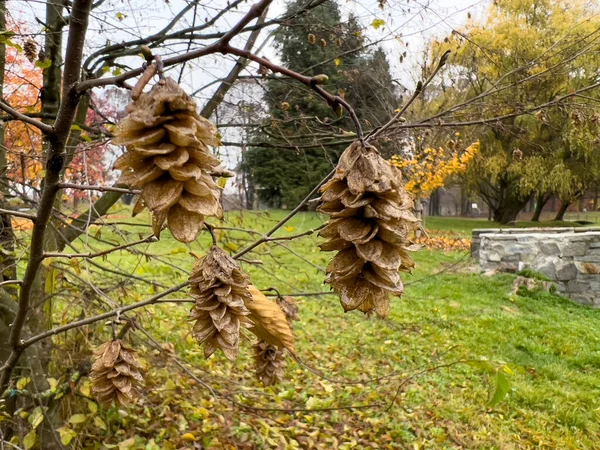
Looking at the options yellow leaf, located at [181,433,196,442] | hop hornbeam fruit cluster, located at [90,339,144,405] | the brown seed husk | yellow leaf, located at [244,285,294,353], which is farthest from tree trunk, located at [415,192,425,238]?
yellow leaf, located at [181,433,196,442]

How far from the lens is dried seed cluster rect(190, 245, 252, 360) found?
91 cm

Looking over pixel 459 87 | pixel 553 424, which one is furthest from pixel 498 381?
pixel 459 87

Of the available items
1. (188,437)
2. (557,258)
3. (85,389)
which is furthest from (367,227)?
(557,258)

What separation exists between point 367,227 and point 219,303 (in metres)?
0.33

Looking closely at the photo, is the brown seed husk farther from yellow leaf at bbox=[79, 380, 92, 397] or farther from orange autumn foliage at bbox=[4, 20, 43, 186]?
orange autumn foliage at bbox=[4, 20, 43, 186]

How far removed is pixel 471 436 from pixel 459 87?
8.32m

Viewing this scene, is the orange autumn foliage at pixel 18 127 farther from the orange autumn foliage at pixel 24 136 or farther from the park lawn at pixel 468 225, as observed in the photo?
the park lawn at pixel 468 225

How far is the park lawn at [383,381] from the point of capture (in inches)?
136

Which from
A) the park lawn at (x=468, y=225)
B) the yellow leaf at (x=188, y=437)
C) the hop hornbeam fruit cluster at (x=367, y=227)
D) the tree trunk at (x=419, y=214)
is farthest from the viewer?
the park lawn at (x=468, y=225)

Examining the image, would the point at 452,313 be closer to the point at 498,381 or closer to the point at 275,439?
the point at 275,439

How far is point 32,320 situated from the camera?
2949 millimetres

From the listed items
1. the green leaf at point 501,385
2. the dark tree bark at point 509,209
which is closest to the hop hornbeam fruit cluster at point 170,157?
the green leaf at point 501,385

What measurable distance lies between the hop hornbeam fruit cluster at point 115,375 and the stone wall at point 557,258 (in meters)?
8.14

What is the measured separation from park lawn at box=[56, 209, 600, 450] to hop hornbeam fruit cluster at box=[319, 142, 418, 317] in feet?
2.99
